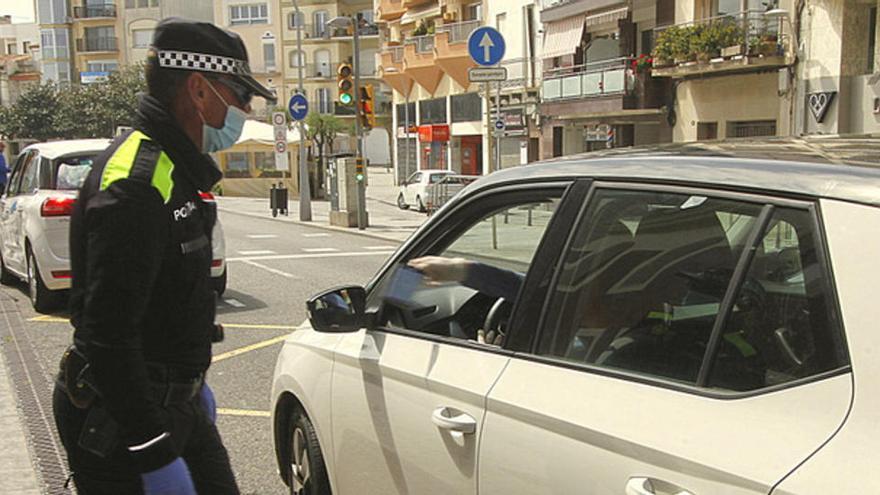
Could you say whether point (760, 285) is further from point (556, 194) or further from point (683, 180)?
point (556, 194)

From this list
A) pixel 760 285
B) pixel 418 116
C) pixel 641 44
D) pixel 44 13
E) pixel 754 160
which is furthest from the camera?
pixel 44 13

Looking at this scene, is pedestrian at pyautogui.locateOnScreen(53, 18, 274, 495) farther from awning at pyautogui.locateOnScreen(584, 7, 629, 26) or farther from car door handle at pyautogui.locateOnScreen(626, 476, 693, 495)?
awning at pyautogui.locateOnScreen(584, 7, 629, 26)

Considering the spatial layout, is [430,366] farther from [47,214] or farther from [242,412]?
[47,214]

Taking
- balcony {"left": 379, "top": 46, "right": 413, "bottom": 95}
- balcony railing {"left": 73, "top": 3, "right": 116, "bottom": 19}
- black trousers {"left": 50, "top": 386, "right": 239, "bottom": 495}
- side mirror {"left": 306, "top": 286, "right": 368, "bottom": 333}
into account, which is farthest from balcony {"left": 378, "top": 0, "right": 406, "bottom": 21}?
black trousers {"left": 50, "top": 386, "right": 239, "bottom": 495}

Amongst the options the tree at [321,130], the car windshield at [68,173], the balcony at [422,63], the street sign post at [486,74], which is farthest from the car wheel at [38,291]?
the tree at [321,130]

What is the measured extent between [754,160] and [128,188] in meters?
1.55

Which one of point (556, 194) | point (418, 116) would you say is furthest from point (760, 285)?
point (418, 116)

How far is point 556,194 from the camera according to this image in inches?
101

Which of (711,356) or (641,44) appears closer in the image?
(711,356)

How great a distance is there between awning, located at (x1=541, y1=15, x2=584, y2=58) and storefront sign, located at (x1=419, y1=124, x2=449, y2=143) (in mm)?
12396

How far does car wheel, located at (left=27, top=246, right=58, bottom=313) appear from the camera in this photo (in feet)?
30.5

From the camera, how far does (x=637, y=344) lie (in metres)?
2.26

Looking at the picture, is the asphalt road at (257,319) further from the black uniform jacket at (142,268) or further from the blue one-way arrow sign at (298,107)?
the blue one-way arrow sign at (298,107)

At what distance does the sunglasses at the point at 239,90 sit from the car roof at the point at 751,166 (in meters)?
0.85
